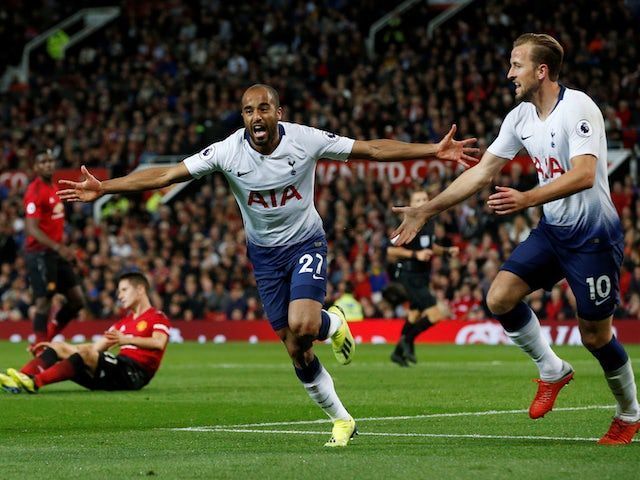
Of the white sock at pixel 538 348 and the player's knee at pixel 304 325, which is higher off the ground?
the player's knee at pixel 304 325

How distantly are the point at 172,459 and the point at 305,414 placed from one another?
3.47 meters

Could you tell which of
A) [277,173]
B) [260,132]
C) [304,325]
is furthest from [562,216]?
[260,132]

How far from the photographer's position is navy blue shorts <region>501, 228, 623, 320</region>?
862cm

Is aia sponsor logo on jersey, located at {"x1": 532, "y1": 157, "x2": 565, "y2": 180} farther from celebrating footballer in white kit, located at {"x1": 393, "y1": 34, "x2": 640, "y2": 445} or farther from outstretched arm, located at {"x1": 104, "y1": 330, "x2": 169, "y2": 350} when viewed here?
outstretched arm, located at {"x1": 104, "y1": 330, "x2": 169, "y2": 350}

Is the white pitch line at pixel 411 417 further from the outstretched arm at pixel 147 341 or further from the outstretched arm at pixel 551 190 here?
the outstretched arm at pixel 551 190

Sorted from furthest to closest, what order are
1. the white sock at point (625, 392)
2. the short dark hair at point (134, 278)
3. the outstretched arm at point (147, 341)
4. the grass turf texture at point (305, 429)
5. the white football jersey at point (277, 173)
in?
the short dark hair at point (134, 278) < the outstretched arm at point (147, 341) < the white football jersey at point (277, 173) < the white sock at point (625, 392) < the grass turf texture at point (305, 429)

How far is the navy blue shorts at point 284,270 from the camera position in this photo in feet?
31.0

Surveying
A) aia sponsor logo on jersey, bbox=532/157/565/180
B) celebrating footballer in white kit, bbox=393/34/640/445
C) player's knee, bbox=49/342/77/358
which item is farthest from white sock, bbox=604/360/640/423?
player's knee, bbox=49/342/77/358

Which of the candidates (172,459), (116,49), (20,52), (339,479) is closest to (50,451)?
(172,459)

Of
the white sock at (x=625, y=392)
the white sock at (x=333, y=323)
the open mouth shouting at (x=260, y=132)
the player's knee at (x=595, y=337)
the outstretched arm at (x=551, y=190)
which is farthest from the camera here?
the white sock at (x=333, y=323)

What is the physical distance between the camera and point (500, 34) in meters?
33.6

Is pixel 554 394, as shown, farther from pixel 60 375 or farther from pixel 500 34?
pixel 500 34

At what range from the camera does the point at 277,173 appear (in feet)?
30.8

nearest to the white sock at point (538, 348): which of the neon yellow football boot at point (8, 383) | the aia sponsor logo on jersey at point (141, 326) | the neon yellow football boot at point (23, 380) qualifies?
the aia sponsor logo on jersey at point (141, 326)
